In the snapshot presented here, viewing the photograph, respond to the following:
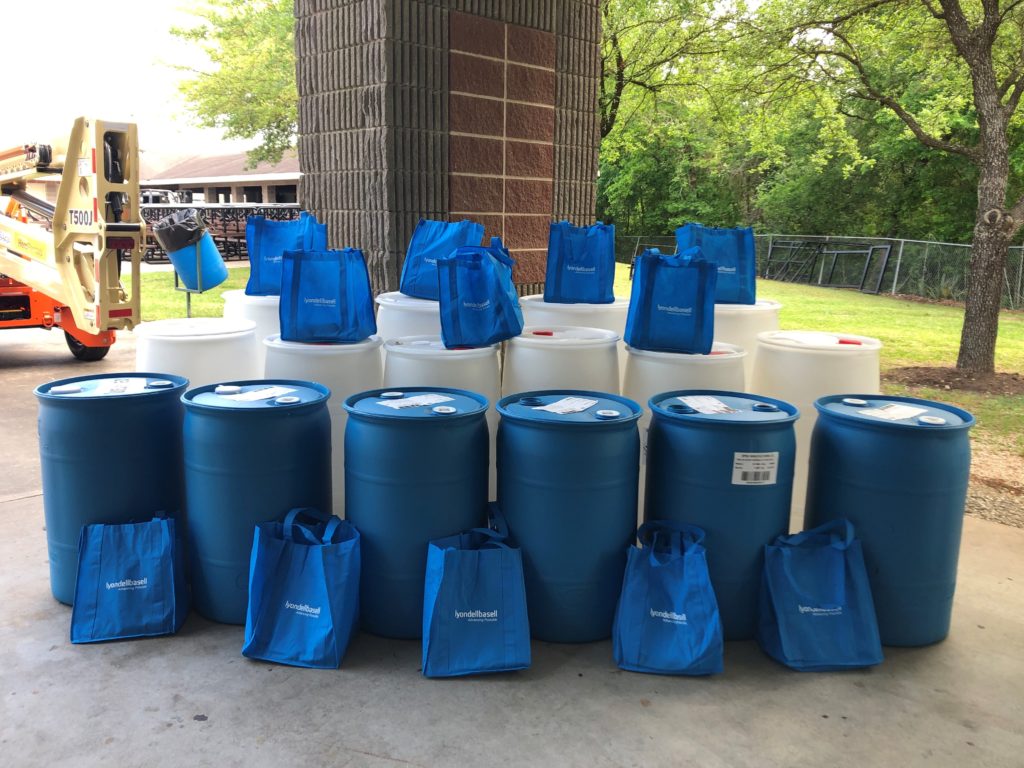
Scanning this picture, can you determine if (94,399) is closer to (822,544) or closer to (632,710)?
(632,710)

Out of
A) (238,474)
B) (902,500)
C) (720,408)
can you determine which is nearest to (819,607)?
(902,500)

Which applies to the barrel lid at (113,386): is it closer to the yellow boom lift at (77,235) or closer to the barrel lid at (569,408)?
the barrel lid at (569,408)

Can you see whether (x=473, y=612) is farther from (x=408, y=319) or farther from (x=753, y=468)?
(x=408, y=319)

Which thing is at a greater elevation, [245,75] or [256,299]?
[245,75]

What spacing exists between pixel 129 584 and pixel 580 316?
9.05 feet

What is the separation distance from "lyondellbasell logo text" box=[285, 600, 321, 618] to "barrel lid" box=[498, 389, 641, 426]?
1044 millimetres

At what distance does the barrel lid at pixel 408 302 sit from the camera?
4.69m

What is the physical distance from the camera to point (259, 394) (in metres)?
3.60

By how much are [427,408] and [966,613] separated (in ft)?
8.57

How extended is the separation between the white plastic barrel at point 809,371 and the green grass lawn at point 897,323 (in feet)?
12.0

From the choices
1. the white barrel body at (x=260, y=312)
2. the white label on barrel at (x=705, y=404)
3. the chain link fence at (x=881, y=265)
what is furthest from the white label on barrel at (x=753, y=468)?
the chain link fence at (x=881, y=265)

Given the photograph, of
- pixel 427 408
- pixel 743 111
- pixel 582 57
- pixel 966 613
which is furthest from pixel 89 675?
pixel 743 111

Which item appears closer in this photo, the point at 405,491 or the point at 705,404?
the point at 405,491

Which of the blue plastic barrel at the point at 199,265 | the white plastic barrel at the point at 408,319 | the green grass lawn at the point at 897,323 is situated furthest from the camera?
the green grass lawn at the point at 897,323
